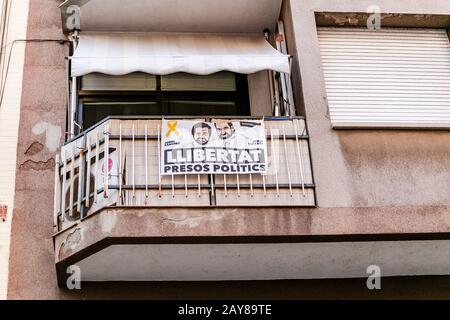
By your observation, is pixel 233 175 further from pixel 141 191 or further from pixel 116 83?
pixel 116 83

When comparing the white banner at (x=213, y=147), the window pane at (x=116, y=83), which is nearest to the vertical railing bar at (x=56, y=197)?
the white banner at (x=213, y=147)

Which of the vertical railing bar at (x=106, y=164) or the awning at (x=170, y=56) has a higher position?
the awning at (x=170, y=56)

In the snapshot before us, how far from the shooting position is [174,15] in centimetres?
909

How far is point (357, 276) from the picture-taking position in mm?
7816

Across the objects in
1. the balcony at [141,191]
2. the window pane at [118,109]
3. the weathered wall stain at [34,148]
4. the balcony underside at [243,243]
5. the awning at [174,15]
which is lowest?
the balcony underside at [243,243]

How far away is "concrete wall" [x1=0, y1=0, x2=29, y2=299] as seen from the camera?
7.72 metres

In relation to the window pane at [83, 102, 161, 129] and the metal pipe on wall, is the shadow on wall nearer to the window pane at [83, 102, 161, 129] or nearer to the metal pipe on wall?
the window pane at [83, 102, 161, 129]

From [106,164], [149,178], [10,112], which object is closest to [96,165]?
[106,164]

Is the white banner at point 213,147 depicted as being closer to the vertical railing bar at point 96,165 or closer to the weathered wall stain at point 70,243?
the vertical railing bar at point 96,165

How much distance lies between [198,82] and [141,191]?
113 inches

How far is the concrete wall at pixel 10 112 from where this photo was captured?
772 cm

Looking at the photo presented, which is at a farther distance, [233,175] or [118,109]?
[118,109]

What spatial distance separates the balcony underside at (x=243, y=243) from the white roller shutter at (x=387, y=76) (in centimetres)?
132

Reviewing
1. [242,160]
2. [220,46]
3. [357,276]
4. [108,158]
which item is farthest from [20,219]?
[357,276]
